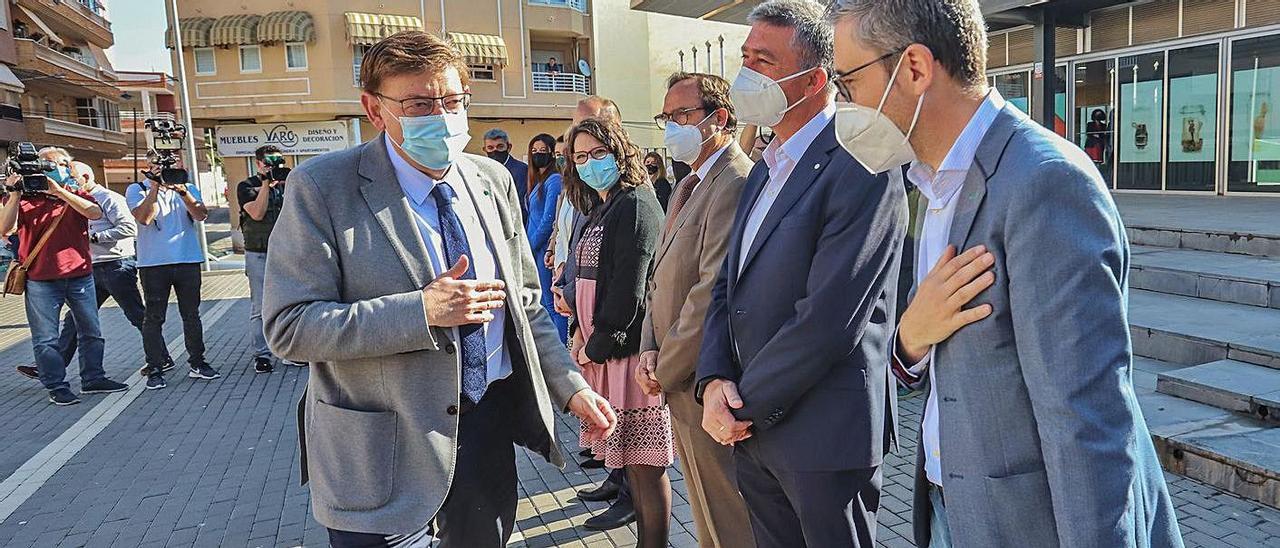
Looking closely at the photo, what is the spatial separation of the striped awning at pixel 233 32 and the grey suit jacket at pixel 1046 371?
26944 mm

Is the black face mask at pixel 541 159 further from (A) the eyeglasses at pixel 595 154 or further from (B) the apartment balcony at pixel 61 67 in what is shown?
(B) the apartment balcony at pixel 61 67

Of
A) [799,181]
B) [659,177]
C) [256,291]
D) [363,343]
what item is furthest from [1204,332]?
[256,291]

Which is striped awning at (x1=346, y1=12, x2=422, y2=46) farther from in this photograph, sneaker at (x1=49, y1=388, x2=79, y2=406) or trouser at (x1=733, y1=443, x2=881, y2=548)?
trouser at (x1=733, y1=443, x2=881, y2=548)

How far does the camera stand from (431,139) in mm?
2332

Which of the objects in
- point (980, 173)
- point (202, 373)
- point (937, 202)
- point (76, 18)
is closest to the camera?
point (980, 173)

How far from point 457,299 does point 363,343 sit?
26 cm

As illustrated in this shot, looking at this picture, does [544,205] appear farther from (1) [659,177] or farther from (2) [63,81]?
(2) [63,81]

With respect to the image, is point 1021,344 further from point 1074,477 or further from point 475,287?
point 475,287

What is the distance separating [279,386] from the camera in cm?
722

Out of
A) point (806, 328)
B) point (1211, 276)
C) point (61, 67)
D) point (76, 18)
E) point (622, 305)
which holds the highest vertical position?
point (76, 18)

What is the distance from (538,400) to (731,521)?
0.82 m

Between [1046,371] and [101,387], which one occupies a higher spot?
[1046,371]

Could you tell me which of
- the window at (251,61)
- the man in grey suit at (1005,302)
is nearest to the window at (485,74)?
the window at (251,61)

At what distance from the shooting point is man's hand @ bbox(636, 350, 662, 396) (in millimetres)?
2913
